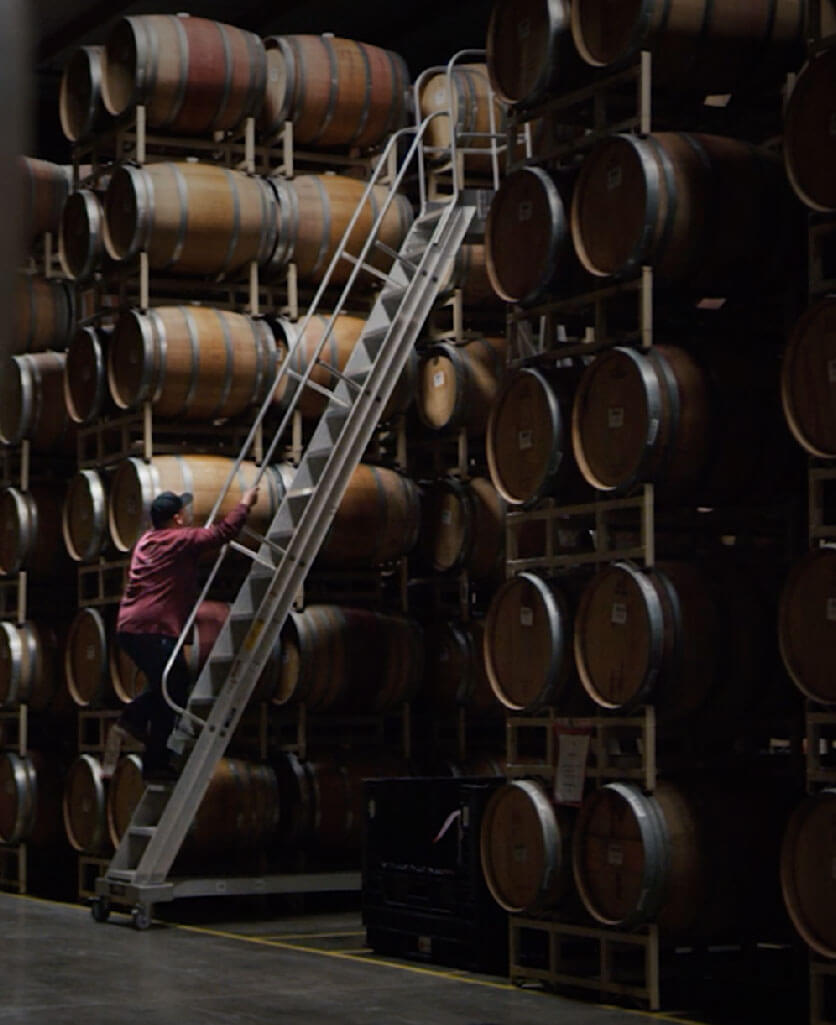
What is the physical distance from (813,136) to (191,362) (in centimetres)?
590


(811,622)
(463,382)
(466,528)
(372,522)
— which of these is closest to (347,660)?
(372,522)

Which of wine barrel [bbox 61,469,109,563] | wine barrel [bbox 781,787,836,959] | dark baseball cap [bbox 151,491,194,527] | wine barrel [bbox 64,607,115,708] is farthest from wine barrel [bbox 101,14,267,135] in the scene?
Answer: wine barrel [bbox 781,787,836,959]

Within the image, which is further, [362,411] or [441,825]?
[362,411]

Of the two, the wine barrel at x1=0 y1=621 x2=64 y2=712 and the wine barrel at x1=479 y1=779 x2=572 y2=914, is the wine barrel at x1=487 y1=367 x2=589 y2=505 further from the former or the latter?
the wine barrel at x1=0 y1=621 x2=64 y2=712

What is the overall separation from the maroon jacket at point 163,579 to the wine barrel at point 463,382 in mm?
2089

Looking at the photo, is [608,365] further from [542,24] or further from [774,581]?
[542,24]

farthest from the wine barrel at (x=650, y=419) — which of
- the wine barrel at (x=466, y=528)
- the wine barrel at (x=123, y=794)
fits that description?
the wine barrel at (x=123, y=794)

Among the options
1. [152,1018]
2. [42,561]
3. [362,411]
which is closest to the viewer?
[152,1018]

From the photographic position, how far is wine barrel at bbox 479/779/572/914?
8.23m

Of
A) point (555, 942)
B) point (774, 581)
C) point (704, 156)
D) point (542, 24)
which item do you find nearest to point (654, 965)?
point (555, 942)

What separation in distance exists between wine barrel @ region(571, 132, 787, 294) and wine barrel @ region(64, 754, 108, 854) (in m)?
6.30

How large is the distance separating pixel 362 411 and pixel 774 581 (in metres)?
4.14

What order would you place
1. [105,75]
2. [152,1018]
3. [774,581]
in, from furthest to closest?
[105,75]
[774,581]
[152,1018]

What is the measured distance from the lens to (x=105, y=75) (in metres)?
12.9
